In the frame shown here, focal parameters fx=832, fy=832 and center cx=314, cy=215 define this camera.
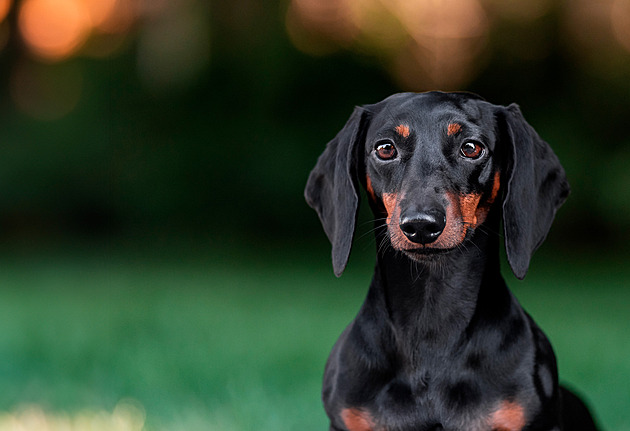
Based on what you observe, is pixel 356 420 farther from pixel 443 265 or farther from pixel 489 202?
pixel 489 202

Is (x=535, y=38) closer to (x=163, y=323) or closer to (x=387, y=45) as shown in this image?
(x=387, y=45)

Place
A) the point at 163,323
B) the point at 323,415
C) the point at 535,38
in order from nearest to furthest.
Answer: the point at 323,415 → the point at 163,323 → the point at 535,38

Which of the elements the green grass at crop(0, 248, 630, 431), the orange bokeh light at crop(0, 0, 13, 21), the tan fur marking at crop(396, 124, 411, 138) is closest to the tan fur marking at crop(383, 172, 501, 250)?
the tan fur marking at crop(396, 124, 411, 138)

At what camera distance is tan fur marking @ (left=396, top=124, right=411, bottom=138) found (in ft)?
11.1

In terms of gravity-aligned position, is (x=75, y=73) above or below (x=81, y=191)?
above

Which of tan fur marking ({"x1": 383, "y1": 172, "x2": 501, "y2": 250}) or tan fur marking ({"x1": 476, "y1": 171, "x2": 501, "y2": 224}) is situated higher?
tan fur marking ({"x1": 383, "y1": 172, "x2": 501, "y2": 250})

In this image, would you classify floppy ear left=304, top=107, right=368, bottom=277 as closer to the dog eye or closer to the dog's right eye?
the dog's right eye

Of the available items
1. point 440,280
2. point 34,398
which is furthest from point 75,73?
point 440,280

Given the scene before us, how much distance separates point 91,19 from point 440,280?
9.85 metres

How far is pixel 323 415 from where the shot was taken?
4816mm

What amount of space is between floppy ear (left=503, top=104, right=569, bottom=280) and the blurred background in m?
5.09

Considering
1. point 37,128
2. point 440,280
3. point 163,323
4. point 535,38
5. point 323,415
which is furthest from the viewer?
point 37,128

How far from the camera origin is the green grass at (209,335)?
16.3 feet

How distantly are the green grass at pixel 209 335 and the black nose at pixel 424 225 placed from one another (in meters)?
1.88
